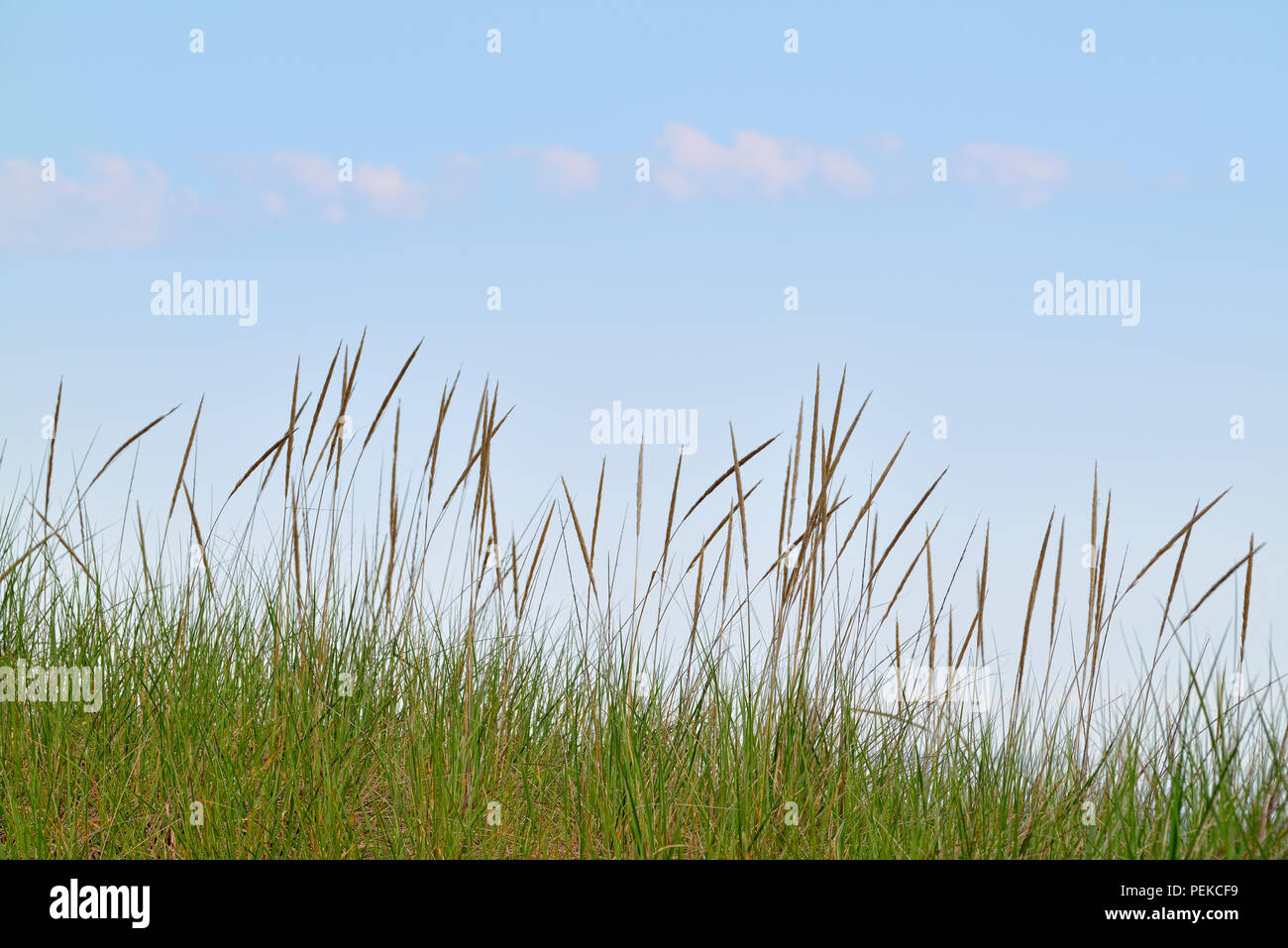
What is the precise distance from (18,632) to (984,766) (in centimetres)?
311

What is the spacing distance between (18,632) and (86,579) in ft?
1.05

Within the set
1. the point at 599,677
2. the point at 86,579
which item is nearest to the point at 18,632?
the point at 86,579

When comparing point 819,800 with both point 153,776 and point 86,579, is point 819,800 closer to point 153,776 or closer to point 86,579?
point 153,776

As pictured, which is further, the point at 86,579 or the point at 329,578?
the point at 86,579

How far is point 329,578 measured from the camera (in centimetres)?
297
